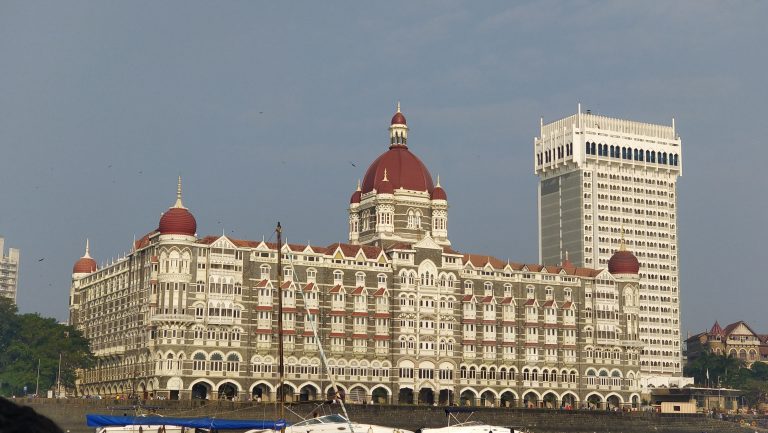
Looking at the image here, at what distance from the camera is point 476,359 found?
141875 mm

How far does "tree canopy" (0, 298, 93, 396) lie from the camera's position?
140m

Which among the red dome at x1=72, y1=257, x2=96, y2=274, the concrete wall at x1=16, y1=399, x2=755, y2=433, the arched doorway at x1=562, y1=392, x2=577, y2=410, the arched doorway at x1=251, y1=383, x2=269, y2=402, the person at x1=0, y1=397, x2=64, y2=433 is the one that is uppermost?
the red dome at x1=72, y1=257, x2=96, y2=274

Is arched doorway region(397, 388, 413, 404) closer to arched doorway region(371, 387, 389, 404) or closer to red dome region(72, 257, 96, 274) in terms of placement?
arched doorway region(371, 387, 389, 404)

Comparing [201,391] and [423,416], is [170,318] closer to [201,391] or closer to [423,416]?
[201,391]

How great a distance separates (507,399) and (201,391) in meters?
40.6

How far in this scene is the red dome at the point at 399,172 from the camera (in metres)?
147

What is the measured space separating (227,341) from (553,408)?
41.9 m

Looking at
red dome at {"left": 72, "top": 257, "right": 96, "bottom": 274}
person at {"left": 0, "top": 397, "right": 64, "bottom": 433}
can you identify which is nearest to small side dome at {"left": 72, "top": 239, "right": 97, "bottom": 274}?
red dome at {"left": 72, "top": 257, "right": 96, "bottom": 274}

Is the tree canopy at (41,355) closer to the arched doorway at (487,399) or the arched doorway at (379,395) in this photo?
the arched doorway at (379,395)

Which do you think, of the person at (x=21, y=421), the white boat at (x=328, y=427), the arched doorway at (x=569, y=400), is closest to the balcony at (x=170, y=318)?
the arched doorway at (x=569, y=400)

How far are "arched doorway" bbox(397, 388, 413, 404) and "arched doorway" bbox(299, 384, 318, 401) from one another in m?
11.2

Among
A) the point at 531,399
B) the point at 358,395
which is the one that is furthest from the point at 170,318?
the point at 531,399

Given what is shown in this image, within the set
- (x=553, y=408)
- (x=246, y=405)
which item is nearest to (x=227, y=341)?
(x=246, y=405)

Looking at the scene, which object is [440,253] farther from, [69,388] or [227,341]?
[69,388]
